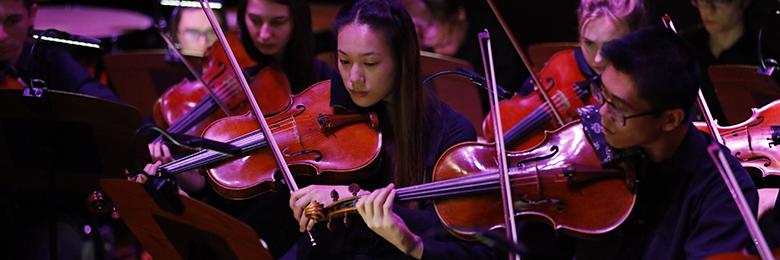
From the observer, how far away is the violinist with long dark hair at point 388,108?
2373 mm

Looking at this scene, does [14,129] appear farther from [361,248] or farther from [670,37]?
[670,37]

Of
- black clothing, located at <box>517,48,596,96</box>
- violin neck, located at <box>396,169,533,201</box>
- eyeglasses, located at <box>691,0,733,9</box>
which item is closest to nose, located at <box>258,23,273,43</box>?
black clothing, located at <box>517,48,596,96</box>

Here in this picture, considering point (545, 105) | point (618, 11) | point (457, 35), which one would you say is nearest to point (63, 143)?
point (545, 105)

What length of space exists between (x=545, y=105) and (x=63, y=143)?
1.39m

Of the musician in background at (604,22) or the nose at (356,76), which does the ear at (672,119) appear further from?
the musician in background at (604,22)

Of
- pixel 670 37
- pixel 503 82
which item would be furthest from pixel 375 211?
pixel 503 82

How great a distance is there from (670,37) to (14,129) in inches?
69.5

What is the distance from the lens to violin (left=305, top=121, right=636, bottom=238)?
194 cm

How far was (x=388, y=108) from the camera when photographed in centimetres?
250

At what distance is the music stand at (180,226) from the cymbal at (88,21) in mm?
2031

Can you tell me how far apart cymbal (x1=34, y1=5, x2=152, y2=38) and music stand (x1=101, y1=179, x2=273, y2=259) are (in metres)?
2.03

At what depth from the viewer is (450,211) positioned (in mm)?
2062

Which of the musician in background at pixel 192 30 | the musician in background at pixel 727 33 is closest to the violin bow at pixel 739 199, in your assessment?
the musician in background at pixel 727 33

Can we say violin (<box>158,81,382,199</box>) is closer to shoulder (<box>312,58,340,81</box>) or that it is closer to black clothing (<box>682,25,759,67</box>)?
shoulder (<box>312,58,340,81</box>)
